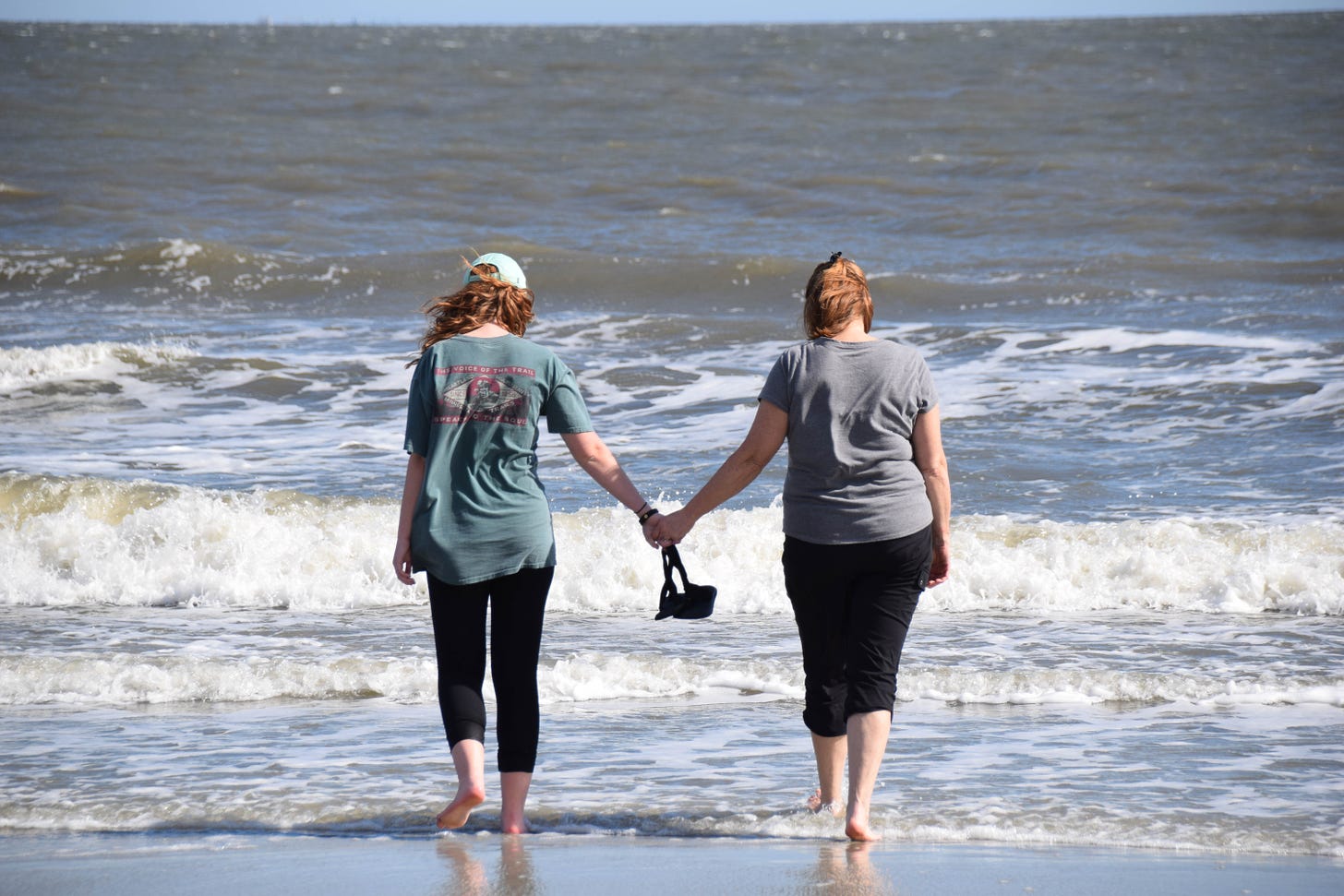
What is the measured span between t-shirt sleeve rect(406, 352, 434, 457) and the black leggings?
38cm

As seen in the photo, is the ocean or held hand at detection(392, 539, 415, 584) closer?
held hand at detection(392, 539, 415, 584)

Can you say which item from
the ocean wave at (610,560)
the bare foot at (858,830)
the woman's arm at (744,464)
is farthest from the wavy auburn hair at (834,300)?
the ocean wave at (610,560)

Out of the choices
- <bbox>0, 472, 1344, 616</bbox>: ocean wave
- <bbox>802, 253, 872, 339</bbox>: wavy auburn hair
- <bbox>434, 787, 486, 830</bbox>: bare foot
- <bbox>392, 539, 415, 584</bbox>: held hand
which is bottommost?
<bbox>434, 787, 486, 830</bbox>: bare foot

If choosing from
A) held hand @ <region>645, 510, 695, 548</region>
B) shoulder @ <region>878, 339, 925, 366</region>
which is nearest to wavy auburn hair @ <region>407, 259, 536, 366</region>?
held hand @ <region>645, 510, 695, 548</region>

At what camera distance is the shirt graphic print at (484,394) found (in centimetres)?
379

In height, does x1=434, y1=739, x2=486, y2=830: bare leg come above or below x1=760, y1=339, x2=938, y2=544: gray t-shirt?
below

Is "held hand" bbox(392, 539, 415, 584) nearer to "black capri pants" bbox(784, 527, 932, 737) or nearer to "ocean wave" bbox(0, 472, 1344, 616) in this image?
"black capri pants" bbox(784, 527, 932, 737)

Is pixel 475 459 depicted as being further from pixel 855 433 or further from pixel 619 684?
pixel 619 684

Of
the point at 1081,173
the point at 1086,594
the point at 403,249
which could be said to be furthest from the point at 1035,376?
the point at 1081,173

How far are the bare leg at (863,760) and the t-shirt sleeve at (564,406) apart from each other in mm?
1113

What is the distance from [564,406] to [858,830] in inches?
57.0

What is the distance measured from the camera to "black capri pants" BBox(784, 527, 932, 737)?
151 inches

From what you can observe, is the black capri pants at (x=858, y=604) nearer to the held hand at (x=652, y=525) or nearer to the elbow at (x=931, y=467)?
the elbow at (x=931, y=467)

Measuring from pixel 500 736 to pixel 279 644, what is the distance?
3116 millimetres
